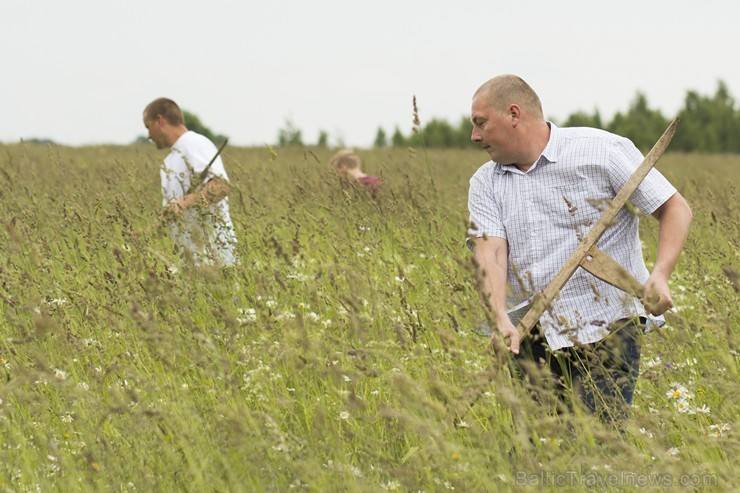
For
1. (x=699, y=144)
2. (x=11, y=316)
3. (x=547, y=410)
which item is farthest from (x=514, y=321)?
(x=699, y=144)

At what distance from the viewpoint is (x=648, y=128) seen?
41.2m

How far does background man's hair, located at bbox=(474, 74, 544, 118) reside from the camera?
3.54 metres

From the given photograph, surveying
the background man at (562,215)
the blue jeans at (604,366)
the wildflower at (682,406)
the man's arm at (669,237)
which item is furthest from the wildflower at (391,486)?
the wildflower at (682,406)

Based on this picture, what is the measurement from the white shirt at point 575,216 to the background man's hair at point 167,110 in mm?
3650

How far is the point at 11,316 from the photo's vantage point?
11.8ft

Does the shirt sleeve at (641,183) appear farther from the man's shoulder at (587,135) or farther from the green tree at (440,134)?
the green tree at (440,134)

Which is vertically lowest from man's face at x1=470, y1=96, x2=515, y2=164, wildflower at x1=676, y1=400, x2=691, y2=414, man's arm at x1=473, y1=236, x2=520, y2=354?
wildflower at x1=676, y1=400, x2=691, y2=414

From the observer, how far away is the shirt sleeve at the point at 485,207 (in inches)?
147

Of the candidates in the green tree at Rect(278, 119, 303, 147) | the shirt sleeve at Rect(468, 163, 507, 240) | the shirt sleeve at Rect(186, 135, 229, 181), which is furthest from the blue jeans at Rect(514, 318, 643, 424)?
the green tree at Rect(278, 119, 303, 147)

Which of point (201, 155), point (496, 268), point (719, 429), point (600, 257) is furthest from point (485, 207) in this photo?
point (201, 155)

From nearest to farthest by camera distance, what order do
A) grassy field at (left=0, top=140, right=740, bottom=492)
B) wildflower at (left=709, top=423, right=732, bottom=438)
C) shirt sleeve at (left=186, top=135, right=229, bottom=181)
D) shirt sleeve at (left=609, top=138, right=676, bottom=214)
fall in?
grassy field at (left=0, top=140, right=740, bottom=492)
wildflower at (left=709, top=423, right=732, bottom=438)
shirt sleeve at (left=609, top=138, right=676, bottom=214)
shirt sleeve at (left=186, top=135, right=229, bottom=181)

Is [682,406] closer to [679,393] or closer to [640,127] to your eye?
[679,393]

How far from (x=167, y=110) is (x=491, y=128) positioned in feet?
12.3

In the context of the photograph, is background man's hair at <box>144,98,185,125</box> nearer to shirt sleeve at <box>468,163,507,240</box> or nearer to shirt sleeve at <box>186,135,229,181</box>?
shirt sleeve at <box>186,135,229,181</box>
